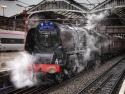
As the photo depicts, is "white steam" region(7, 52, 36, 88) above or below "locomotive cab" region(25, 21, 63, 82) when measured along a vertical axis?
below

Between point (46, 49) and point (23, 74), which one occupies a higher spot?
point (46, 49)

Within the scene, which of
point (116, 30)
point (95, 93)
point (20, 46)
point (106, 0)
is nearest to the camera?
point (95, 93)

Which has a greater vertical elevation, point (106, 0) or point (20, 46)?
point (106, 0)

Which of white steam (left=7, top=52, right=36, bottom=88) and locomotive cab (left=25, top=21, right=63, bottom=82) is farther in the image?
white steam (left=7, top=52, right=36, bottom=88)

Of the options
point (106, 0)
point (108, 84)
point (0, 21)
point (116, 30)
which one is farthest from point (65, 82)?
point (116, 30)

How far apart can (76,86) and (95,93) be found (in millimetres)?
1773

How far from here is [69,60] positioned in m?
16.1

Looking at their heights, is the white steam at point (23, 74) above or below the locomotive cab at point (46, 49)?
below

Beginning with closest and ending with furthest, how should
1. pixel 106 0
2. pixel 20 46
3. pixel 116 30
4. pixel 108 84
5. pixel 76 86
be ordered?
1. pixel 76 86
2. pixel 108 84
3. pixel 20 46
4. pixel 106 0
5. pixel 116 30

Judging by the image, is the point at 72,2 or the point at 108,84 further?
the point at 72,2

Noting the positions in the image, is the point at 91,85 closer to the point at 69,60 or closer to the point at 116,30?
the point at 69,60

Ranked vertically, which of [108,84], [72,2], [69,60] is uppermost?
[72,2]

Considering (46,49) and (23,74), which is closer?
(46,49)

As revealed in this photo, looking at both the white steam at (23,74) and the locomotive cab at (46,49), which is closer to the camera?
the locomotive cab at (46,49)
